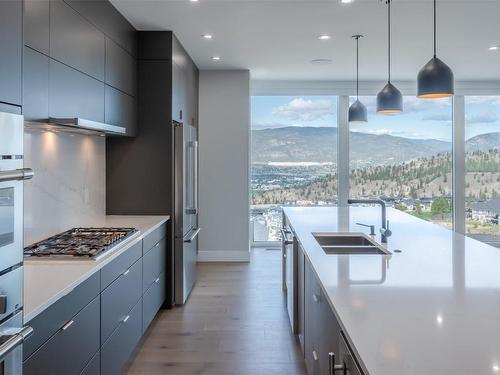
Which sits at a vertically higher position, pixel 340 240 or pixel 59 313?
pixel 340 240

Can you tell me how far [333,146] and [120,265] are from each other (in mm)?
5021

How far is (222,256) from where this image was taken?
6.24 m

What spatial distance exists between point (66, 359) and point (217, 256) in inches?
170

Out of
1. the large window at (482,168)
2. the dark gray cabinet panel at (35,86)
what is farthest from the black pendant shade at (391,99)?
the large window at (482,168)

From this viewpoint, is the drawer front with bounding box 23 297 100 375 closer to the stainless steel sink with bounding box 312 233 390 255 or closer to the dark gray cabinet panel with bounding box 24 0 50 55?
the dark gray cabinet panel with bounding box 24 0 50 55

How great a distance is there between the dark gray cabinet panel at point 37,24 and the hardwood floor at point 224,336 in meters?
2.09

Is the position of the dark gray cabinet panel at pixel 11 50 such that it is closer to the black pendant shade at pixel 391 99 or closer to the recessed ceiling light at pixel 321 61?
the black pendant shade at pixel 391 99

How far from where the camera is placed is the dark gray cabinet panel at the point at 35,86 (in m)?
2.13

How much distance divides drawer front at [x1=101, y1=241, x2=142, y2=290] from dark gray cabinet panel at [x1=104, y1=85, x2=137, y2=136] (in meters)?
0.98

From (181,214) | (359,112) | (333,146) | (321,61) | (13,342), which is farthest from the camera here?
(333,146)

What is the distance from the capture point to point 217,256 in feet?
20.5

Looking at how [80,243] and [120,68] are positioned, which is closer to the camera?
[80,243]

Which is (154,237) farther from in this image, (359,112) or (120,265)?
(359,112)

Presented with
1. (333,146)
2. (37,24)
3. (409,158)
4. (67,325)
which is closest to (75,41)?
(37,24)
